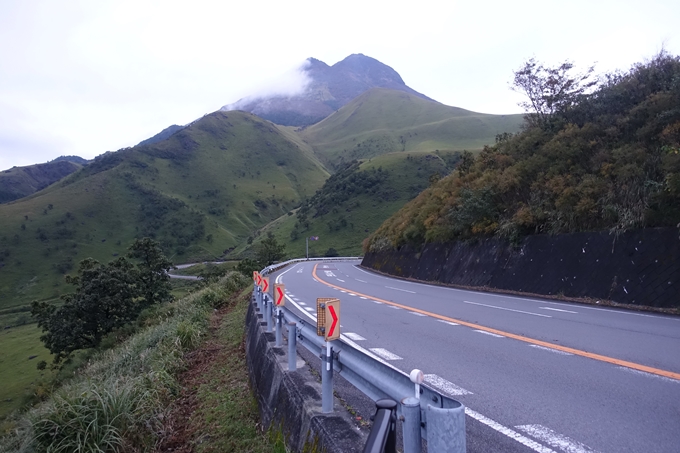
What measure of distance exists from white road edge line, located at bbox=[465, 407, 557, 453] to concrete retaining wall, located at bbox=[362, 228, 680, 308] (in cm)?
972

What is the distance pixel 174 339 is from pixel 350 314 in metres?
4.49

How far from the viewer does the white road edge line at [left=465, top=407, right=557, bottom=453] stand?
3.69m

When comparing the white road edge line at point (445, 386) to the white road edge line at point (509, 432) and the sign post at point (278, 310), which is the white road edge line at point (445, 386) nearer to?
the white road edge line at point (509, 432)

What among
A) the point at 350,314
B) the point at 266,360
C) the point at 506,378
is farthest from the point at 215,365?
the point at 506,378

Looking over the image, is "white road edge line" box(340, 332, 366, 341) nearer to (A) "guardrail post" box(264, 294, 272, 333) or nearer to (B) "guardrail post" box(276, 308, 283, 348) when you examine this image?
(A) "guardrail post" box(264, 294, 272, 333)

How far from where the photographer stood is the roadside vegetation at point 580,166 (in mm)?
14367

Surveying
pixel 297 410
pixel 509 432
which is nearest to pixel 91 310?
pixel 297 410

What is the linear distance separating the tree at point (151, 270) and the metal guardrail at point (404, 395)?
40.5 meters

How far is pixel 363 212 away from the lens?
317 ft

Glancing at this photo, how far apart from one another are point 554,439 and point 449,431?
7.66ft

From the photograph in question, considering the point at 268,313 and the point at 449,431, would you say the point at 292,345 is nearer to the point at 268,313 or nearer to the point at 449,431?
the point at 268,313

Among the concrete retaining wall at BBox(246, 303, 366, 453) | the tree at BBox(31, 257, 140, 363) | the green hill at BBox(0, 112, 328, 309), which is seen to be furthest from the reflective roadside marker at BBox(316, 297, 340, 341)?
the green hill at BBox(0, 112, 328, 309)

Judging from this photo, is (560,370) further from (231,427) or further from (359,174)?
(359,174)

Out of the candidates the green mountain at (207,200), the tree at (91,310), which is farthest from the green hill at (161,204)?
the tree at (91,310)
